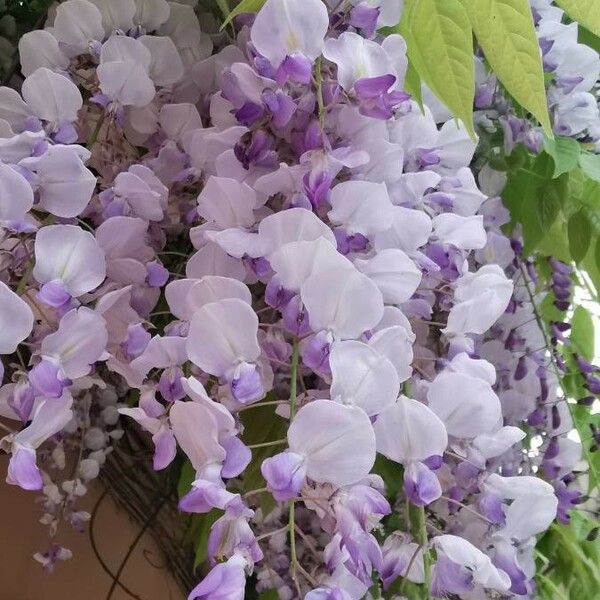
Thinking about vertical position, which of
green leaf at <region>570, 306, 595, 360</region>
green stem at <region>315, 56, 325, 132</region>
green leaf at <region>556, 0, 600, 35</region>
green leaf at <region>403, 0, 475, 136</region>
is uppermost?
green leaf at <region>556, 0, 600, 35</region>

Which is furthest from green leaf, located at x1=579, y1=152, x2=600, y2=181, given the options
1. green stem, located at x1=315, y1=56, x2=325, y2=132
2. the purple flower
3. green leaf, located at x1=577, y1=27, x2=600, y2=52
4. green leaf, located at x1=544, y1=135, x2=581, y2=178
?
the purple flower

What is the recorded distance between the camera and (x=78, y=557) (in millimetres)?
769

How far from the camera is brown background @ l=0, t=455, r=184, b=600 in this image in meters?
0.75

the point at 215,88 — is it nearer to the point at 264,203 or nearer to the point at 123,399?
the point at 264,203

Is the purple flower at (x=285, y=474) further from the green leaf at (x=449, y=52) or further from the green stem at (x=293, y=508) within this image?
the green leaf at (x=449, y=52)

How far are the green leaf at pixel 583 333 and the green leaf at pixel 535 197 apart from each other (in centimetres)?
23

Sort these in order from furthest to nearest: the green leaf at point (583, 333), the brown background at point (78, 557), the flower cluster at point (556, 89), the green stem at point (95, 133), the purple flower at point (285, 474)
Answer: the green leaf at point (583, 333) < the brown background at point (78, 557) < the flower cluster at point (556, 89) < the green stem at point (95, 133) < the purple flower at point (285, 474)

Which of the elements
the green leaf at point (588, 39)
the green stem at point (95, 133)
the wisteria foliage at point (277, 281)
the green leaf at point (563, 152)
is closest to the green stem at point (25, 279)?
the wisteria foliage at point (277, 281)

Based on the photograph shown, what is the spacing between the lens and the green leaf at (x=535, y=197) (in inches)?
25.5

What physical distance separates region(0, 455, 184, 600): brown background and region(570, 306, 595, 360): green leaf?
45cm

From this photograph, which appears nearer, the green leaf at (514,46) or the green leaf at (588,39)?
the green leaf at (514,46)

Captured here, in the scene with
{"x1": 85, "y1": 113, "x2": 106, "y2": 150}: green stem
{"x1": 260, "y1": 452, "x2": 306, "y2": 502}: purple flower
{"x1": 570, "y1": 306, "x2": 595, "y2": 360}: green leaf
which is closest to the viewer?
{"x1": 260, "y1": 452, "x2": 306, "y2": 502}: purple flower

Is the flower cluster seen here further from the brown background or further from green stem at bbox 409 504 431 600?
the brown background

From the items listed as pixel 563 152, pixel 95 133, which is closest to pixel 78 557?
pixel 95 133
